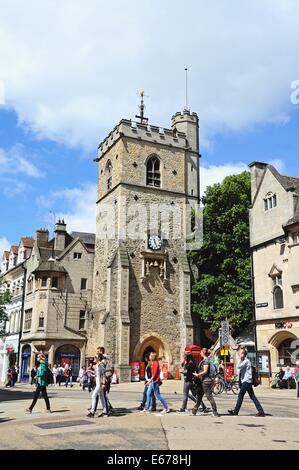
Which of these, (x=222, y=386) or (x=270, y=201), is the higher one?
(x=270, y=201)

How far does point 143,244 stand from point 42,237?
→ 459 inches

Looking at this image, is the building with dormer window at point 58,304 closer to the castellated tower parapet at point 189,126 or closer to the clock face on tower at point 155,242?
the clock face on tower at point 155,242

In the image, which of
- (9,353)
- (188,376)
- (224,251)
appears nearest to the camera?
(188,376)

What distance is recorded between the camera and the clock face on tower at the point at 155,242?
38781 mm

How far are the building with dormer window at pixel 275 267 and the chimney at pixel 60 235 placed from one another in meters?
20.8

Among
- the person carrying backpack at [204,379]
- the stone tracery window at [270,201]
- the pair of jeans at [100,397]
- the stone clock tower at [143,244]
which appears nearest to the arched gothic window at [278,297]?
the stone tracery window at [270,201]

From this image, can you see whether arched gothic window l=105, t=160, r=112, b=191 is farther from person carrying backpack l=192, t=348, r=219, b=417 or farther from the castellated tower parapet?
person carrying backpack l=192, t=348, r=219, b=417

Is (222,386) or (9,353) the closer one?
(222,386)

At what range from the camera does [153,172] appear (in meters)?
41.9

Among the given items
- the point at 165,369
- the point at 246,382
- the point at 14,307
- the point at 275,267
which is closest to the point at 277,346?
the point at 275,267

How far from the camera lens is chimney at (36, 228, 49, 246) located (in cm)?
4469

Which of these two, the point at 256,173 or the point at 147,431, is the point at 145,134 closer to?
the point at 256,173

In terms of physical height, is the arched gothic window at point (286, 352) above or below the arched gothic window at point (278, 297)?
below

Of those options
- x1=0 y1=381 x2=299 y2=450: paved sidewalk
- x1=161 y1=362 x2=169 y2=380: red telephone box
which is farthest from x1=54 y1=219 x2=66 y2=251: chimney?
x1=0 y1=381 x2=299 y2=450: paved sidewalk
